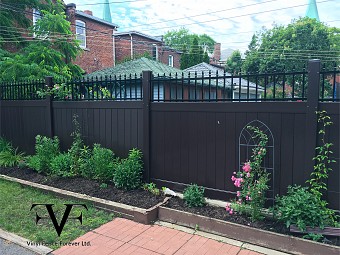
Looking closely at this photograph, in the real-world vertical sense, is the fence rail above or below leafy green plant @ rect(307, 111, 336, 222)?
above

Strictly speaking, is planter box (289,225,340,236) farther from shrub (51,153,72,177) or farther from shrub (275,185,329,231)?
shrub (51,153,72,177)

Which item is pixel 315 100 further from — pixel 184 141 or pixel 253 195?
pixel 184 141

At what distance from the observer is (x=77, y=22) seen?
17.5 m

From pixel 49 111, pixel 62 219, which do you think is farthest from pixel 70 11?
pixel 62 219

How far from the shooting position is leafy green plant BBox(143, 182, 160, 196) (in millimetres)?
4777

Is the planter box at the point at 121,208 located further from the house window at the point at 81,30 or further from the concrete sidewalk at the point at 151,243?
the house window at the point at 81,30

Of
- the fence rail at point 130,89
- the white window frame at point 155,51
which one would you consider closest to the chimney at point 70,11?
the fence rail at point 130,89

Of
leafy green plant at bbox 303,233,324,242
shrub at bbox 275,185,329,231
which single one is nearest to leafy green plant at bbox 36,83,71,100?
shrub at bbox 275,185,329,231

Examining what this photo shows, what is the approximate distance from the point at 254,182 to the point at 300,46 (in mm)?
25562

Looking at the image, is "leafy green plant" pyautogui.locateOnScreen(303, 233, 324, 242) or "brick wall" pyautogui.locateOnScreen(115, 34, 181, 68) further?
"brick wall" pyautogui.locateOnScreen(115, 34, 181, 68)

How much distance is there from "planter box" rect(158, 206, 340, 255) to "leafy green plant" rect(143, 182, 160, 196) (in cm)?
54

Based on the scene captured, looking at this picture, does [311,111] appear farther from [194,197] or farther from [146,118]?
[146,118]

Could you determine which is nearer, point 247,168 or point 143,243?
point 143,243

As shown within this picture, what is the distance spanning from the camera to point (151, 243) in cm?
356
